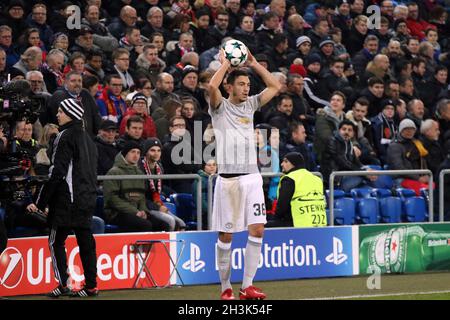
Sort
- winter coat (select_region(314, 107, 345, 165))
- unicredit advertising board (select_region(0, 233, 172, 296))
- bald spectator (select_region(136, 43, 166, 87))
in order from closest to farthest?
unicredit advertising board (select_region(0, 233, 172, 296)) → winter coat (select_region(314, 107, 345, 165)) → bald spectator (select_region(136, 43, 166, 87))

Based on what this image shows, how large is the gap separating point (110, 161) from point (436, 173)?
18.9ft

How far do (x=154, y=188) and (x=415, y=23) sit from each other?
37.1 feet

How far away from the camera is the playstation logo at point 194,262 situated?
14641 mm

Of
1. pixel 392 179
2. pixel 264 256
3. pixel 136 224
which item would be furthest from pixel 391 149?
pixel 136 224

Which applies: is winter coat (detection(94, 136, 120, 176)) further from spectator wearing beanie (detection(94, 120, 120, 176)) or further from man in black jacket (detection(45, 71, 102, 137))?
man in black jacket (detection(45, 71, 102, 137))

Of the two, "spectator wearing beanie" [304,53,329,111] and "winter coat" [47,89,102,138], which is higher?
"spectator wearing beanie" [304,53,329,111]

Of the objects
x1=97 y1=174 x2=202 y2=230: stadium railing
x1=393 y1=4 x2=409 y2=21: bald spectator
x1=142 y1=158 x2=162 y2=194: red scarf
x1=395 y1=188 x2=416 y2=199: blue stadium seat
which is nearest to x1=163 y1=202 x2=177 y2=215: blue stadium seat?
x1=142 y1=158 x2=162 y2=194: red scarf

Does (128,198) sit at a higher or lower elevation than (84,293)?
higher

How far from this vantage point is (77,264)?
13695 mm

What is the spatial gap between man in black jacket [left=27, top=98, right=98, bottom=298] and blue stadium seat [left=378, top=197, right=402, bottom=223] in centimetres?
576

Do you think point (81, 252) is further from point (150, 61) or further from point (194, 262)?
point (150, 61)

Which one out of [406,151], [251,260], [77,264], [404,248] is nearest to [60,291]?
[77,264]

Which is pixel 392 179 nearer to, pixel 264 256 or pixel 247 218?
pixel 264 256

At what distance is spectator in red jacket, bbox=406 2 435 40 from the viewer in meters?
24.5
